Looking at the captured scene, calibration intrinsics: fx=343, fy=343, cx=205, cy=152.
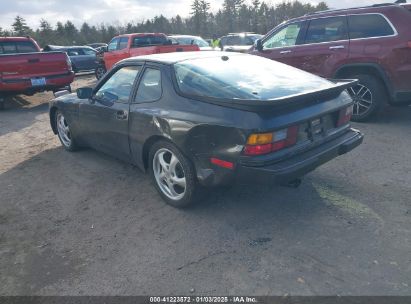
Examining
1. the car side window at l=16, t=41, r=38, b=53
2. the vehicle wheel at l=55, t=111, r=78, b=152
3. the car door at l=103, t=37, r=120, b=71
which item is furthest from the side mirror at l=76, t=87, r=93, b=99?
the car door at l=103, t=37, r=120, b=71

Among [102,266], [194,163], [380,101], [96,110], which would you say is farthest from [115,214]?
[380,101]

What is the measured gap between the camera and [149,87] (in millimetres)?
3619

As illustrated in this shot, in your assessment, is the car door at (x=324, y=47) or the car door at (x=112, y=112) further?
the car door at (x=324, y=47)

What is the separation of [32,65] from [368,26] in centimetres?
764

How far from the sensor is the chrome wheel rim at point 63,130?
215 inches

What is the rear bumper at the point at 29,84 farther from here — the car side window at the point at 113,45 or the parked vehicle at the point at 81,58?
the parked vehicle at the point at 81,58

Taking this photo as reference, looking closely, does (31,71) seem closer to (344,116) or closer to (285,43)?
(285,43)

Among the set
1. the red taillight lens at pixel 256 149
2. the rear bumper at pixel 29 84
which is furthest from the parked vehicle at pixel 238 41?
the red taillight lens at pixel 256 149

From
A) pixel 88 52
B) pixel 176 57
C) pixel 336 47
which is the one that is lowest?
pixel 88 52

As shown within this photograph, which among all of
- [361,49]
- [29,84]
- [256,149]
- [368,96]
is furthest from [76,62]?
[256,149]

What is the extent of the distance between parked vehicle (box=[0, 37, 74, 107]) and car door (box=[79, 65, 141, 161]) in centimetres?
493

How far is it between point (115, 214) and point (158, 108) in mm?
1188

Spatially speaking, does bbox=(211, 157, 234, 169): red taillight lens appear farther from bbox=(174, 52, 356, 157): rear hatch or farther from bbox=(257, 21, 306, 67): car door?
bbox=(257, 21, 306, 67): car door

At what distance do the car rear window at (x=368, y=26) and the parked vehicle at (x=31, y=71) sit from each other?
7130 millimetres
